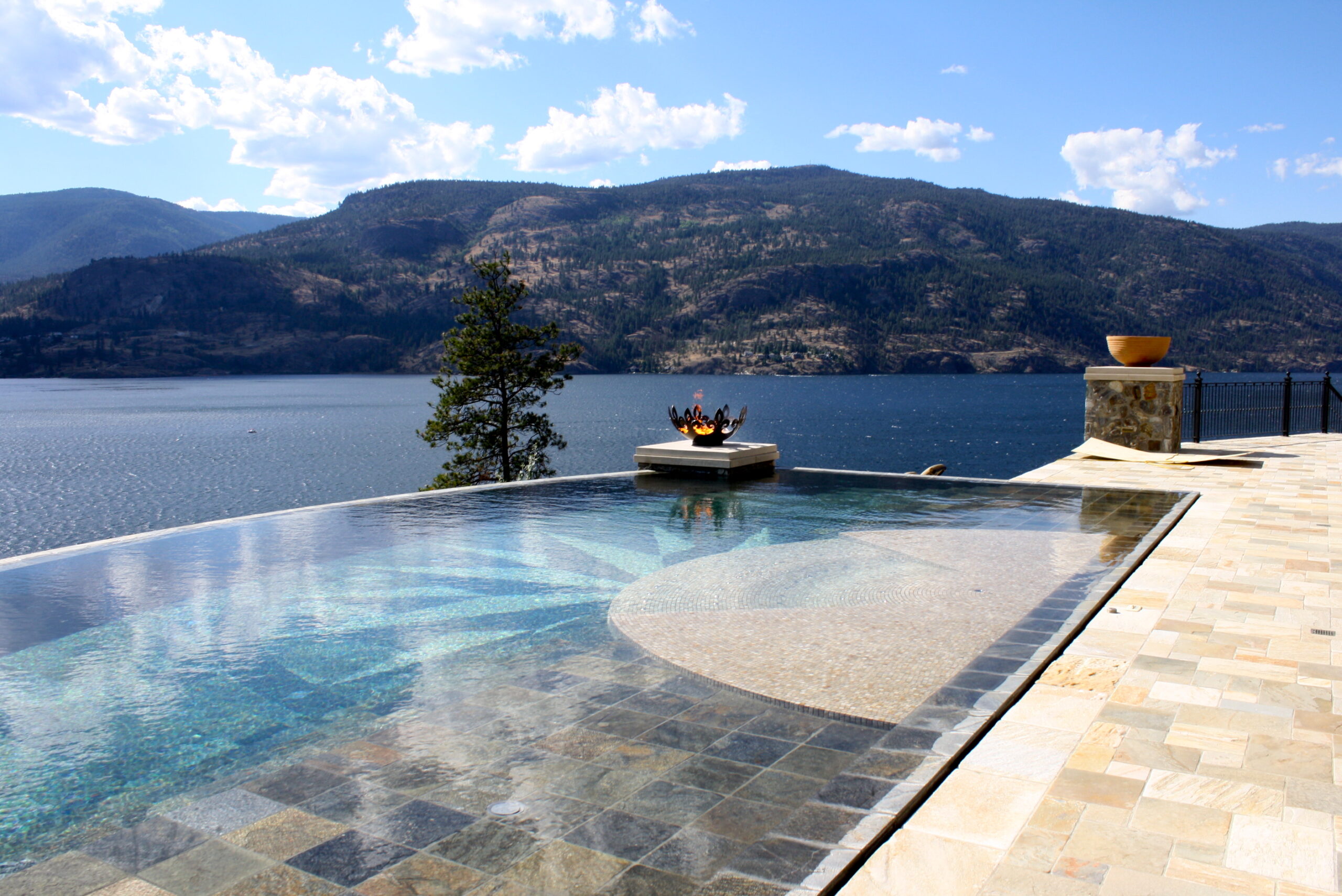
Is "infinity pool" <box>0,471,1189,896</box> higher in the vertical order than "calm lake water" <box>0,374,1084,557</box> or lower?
higher

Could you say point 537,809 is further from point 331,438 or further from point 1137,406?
point 331,438

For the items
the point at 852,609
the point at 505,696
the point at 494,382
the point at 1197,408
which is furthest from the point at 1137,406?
the point at 494,382

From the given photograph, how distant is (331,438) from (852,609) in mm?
62624

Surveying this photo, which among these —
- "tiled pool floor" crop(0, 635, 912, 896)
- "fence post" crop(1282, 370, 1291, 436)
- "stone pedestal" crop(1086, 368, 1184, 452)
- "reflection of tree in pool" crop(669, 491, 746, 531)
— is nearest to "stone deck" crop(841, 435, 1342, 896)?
"tiled pool floor" crop(0, 635, 912, 896)

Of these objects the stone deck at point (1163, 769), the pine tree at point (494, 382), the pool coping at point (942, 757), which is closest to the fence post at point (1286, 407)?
the stone deck at point (1163, 769)

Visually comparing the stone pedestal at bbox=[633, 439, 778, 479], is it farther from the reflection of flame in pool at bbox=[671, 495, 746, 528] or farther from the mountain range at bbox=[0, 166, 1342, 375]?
the mountain range at bbox=[0, 166, 1342, 375]

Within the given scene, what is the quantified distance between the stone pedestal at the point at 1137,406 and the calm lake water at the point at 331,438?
1075 inches

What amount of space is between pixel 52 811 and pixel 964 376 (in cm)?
15393

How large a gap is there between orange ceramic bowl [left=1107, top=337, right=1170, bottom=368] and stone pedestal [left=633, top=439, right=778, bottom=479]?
7590 mm

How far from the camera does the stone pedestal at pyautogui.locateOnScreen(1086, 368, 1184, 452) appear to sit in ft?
53.6

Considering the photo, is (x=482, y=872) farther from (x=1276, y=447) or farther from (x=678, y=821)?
(x=1276, y=447)

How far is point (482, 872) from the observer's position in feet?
9.75

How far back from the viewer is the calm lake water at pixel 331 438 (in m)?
38.2

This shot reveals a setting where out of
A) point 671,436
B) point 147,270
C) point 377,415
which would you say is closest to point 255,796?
point 671,436
